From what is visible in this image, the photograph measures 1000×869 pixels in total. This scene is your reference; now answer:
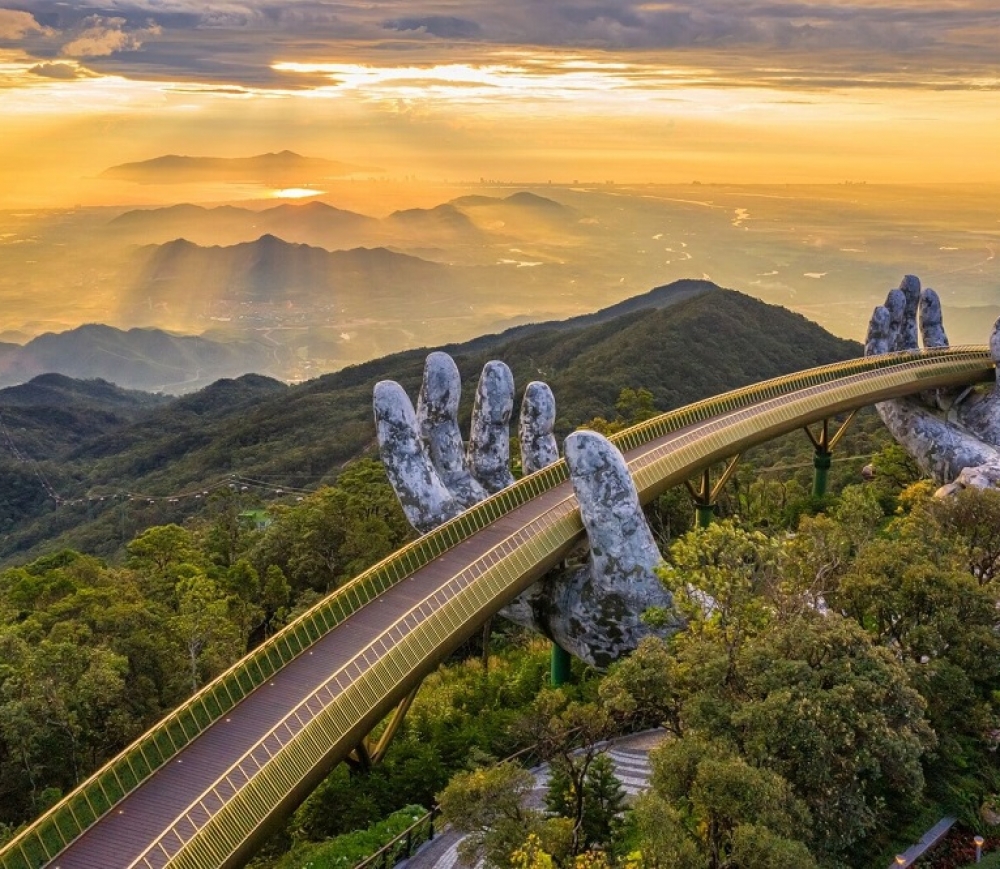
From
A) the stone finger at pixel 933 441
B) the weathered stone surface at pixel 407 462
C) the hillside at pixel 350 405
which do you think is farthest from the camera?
the hillside at pixel 350 405

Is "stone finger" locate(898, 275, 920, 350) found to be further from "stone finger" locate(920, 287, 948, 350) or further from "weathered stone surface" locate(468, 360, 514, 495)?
"weathered stone surface" locate(468, 360, 514, 495)

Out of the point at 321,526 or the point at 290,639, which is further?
the point at 321,526

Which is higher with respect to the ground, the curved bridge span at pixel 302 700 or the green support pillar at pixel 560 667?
the curved bridge span at pixel 302 700

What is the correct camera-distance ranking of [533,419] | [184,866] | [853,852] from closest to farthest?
[184,866] → [853,852] → [533,419]

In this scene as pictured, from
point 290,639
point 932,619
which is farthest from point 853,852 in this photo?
point 290,639

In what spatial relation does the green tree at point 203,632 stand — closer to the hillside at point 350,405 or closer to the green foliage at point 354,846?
the green foliage at point 354,846

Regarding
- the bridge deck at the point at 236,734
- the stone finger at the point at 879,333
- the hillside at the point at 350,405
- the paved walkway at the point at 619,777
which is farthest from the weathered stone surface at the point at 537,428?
the hillside at the point at 350,405

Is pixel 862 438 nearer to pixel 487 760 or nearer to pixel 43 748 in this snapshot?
pixel 487 760
